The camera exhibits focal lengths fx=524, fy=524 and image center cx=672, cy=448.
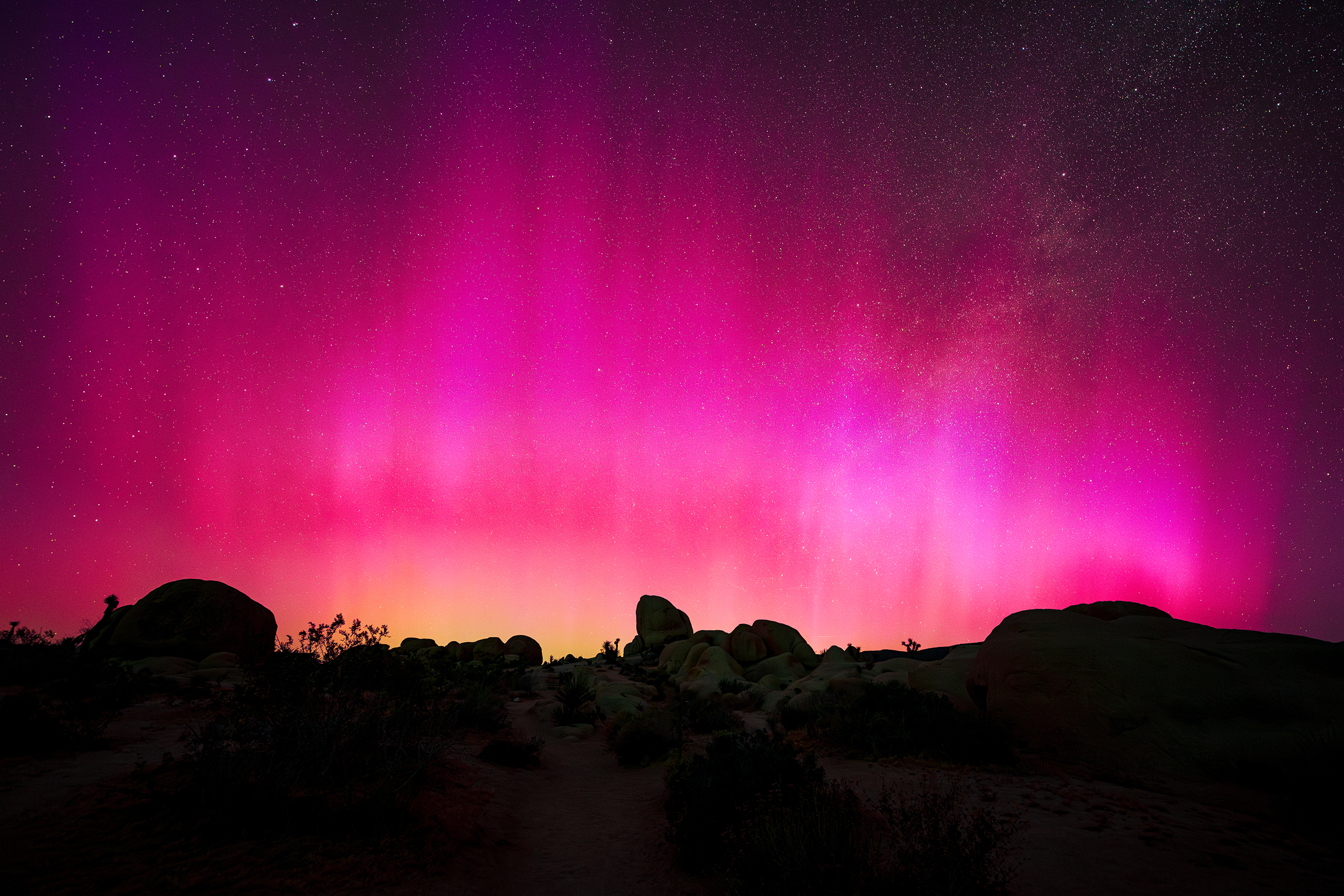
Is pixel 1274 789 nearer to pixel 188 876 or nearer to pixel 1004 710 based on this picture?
pixel 1004 710

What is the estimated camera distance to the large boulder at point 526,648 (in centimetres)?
4550

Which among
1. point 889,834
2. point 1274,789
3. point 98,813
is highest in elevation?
point 98,813

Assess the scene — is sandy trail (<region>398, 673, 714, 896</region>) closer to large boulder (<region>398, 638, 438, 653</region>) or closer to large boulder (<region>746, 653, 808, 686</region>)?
large boulder (<region>746, 653, 808, 686</region>)

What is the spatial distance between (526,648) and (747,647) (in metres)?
19.9

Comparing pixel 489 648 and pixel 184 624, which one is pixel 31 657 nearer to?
pixel 184 624

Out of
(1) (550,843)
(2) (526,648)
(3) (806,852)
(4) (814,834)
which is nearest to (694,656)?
(2) (526,648)

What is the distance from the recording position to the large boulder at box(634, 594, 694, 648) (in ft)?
163

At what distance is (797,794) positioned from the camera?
23.9 feet

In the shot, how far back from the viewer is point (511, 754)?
41.5 feet

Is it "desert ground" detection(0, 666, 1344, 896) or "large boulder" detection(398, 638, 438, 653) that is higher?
"desert ground" detection(0, 666, 1344, 896)

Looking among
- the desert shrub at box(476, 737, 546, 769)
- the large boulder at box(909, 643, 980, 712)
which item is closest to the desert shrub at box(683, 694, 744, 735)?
the desert shrub at box(476, 737, 546, 769)

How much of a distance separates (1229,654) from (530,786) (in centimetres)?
1636

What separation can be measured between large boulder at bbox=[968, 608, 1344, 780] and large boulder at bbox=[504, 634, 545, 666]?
3958cm

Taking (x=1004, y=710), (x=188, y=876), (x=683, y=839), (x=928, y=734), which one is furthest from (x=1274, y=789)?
(x=188, y=876)
